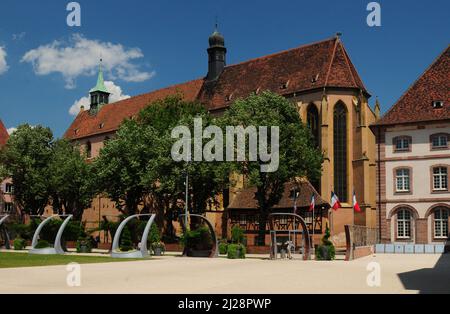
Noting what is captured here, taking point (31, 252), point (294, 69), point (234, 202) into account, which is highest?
point (294, 69)

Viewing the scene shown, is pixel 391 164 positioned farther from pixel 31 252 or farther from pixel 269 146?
pixel 31 252

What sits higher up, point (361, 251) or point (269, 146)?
point (269, 146)

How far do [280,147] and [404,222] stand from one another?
16.5 metres

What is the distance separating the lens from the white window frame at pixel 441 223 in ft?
177

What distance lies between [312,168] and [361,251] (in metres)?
10.3

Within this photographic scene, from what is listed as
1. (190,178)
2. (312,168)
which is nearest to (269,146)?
(312,168)

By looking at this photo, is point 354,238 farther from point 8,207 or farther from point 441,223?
point 8,207

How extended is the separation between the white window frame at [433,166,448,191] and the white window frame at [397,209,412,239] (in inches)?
A: 140

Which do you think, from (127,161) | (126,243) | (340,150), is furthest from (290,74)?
(126,243)

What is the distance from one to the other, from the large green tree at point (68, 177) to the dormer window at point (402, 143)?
1307 inches

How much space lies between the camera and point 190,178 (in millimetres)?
52562

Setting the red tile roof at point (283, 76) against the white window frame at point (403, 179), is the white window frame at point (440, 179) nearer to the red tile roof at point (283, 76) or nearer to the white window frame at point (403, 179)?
the white window frame at point (403, 179)

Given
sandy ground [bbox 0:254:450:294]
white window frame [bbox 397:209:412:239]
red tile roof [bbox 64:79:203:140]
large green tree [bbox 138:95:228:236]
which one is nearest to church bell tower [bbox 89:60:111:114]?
red tile roof [bbox 64:79:203:140]

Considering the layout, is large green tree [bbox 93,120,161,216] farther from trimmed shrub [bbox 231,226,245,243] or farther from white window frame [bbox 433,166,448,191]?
white window frame [bbox 433,166,448,191]
